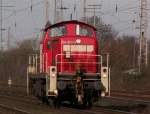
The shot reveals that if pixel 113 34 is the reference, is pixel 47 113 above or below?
below

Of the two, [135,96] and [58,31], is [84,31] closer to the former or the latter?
[58,31]

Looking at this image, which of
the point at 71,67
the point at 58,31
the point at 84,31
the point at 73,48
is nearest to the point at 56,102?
the point at 71,67

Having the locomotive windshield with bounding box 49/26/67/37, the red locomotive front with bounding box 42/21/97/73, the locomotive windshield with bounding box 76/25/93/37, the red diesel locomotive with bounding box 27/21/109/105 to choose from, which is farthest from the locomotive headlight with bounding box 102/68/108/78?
the locomotive windshield with bounding box 49/26/67/37

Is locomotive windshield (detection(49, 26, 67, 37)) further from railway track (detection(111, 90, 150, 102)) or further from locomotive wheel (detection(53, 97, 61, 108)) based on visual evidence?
railway track (detection(111, 90, 150, 102))

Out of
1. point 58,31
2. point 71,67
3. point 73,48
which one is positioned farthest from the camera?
point 58,31

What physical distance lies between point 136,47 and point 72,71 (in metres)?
56.6

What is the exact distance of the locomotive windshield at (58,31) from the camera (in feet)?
66.6

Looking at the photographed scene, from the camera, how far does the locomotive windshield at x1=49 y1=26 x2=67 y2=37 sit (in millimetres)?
20297

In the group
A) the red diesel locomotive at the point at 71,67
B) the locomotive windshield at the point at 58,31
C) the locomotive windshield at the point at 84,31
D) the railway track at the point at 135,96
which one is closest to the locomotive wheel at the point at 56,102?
the red diesel locomotive at the point at 71,67

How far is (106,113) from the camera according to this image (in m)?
17.0

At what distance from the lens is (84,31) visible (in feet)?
66.9

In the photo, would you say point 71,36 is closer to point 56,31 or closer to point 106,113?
point 56,31

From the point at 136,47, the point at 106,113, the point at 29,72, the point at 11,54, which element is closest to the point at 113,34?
the point at 136,47

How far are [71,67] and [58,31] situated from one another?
1781mm
